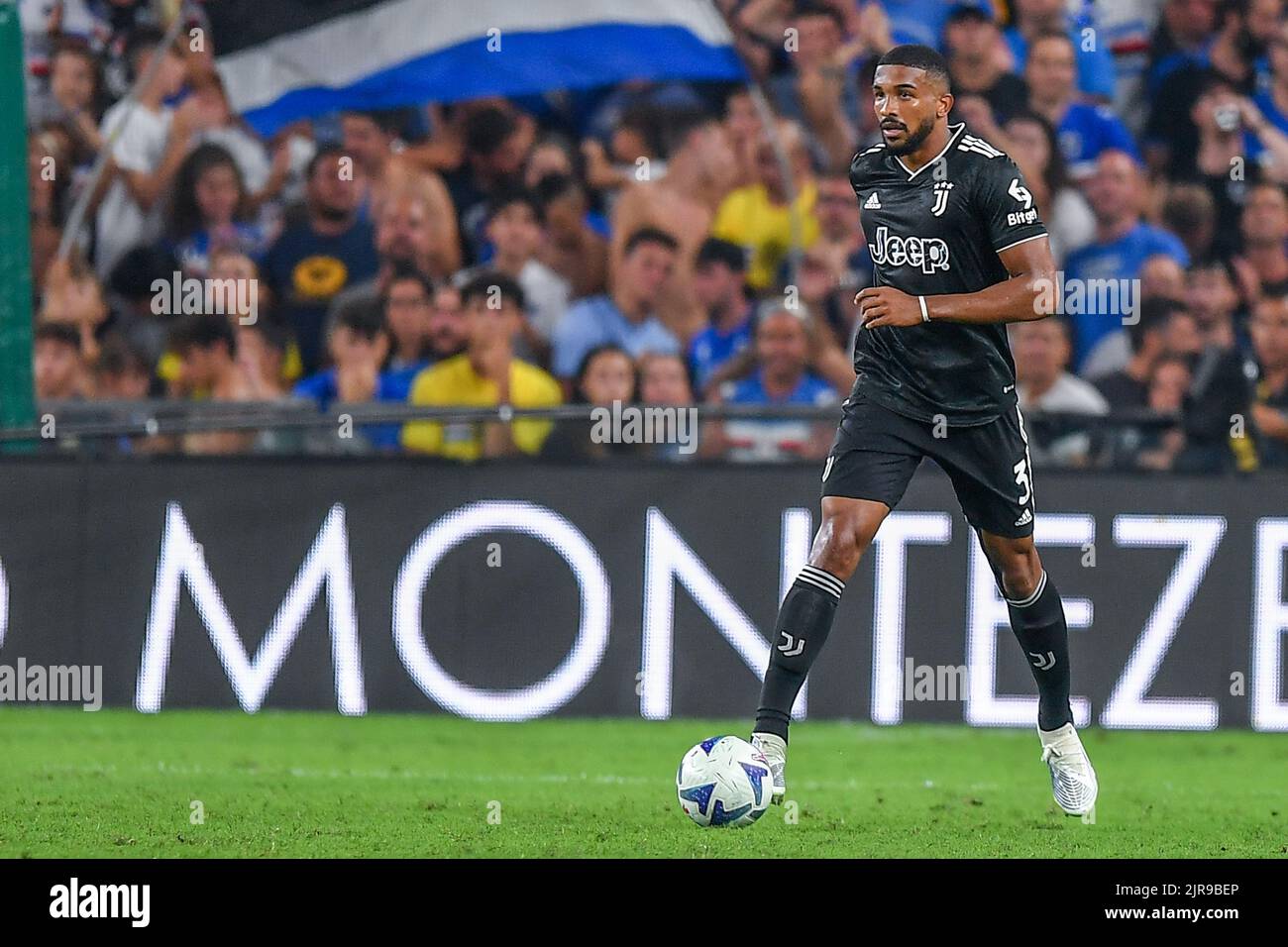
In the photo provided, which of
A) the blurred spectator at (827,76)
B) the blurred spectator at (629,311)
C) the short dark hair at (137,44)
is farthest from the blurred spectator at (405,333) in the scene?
→ the blurred spectator at (827,76)

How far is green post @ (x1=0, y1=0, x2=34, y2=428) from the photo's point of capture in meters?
8.17

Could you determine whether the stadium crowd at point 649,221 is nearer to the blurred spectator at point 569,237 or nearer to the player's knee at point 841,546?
the blurred spectator at point 569,237

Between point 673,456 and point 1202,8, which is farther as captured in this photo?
point 1202,8

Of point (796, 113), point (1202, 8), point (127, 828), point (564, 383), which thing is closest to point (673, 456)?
point (564, 383)

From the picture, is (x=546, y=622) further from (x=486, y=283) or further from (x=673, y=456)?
(x=486, y=283)

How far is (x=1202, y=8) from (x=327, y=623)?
583 cm

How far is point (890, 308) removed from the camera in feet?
18.3

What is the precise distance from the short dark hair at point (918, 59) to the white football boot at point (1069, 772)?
2077 mm

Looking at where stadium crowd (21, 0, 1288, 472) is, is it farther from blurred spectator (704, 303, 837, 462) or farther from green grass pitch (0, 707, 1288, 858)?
green grass pitch (0, 707, 1288, 858)

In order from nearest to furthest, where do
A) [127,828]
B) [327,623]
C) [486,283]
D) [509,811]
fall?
1. [127,828]
2. [509,811]
3. [327,623]
4. [486,283]

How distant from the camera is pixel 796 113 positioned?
10.3 m

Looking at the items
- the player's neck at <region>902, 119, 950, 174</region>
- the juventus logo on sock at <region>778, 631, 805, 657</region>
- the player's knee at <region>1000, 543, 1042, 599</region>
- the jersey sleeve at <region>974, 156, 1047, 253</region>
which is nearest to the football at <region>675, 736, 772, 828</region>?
the juventus logo on sock at <region>778, 631, 805, 657</region>

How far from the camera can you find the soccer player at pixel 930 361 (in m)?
5.60

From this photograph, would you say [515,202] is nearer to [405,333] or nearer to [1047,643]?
[405,333]
